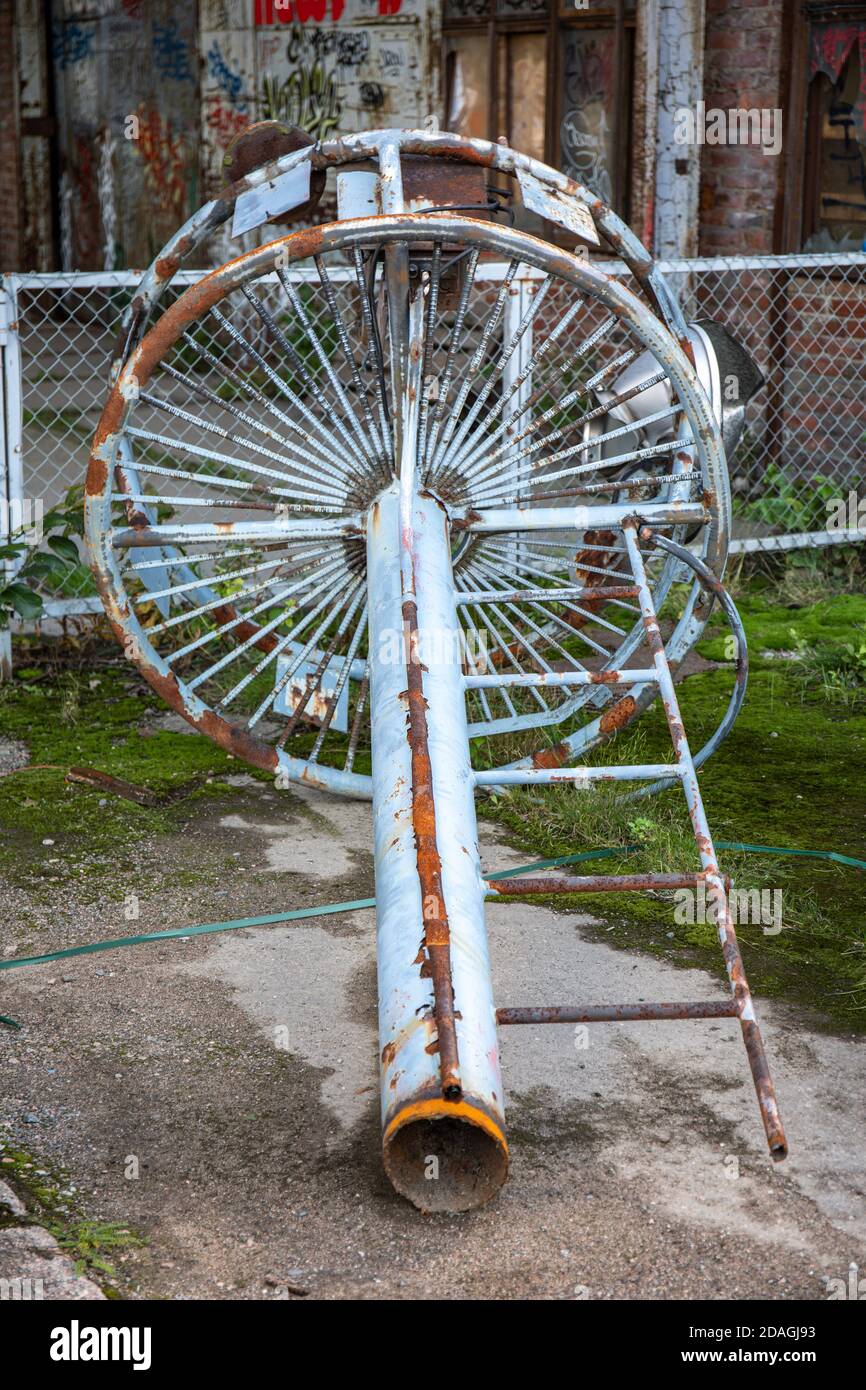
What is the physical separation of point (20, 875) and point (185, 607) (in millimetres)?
1949

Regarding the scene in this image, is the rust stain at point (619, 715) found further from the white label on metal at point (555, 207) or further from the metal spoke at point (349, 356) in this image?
the white label on metal at point (555, 207)

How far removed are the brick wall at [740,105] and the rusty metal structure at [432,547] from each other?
302 centimetres

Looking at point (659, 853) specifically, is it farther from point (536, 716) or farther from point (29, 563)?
point (29, 563)

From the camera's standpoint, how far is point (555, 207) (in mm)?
4430

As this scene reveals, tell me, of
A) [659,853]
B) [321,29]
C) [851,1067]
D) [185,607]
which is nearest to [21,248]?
[321,29]

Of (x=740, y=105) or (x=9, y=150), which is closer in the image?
(x=740, y=105)

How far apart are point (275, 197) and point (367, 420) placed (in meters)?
0.74

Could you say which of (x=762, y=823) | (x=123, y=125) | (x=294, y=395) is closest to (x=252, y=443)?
(x=294, y=395)

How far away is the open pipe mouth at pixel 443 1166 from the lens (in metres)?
2.87

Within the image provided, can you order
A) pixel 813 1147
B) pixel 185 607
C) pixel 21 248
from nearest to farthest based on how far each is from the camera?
1. pixel 813 1147
2. pixel 185 607
3. pixel 21 248

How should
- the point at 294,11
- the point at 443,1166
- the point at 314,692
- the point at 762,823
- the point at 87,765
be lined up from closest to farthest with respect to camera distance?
the point at 443,1166
the point at 762,823
the point at 314,692
the point at 87,765
the point at 294,11

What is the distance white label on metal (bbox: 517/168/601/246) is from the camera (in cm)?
439

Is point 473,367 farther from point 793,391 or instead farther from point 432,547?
point 793,391

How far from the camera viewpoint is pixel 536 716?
16.6 feet
